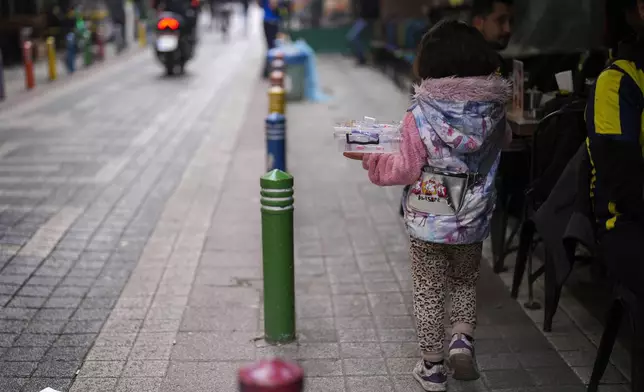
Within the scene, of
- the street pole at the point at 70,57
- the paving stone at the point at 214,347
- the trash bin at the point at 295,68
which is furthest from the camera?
the street pole at the point at 70,57

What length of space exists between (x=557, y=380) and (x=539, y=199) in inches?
38.0

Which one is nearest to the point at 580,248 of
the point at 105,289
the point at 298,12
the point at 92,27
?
the point at 105,289

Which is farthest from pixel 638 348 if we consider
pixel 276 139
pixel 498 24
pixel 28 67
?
pixel 28 67

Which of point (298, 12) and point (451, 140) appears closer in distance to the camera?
point (451, 140)

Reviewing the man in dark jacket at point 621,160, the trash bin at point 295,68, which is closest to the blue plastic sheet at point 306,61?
the trash bin at point 295,68

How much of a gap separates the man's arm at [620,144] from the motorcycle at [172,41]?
14707mm

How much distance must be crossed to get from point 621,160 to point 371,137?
3.64ft

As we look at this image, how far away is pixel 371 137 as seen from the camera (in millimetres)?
3680

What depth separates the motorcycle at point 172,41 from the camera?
57.1 ft

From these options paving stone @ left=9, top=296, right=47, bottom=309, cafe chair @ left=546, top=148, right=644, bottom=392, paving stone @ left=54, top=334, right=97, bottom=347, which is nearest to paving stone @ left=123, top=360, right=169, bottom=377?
paving stone @ left=54, top=334, right=97, bottom=347

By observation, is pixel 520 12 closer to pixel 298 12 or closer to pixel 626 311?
pixel 626 311

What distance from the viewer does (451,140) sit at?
11.8 ft

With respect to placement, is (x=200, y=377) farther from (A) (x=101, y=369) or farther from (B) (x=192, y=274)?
(B) (x=192, y=274)

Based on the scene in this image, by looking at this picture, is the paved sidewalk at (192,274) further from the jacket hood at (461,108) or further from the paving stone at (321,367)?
the jacket hood at (461,108)
